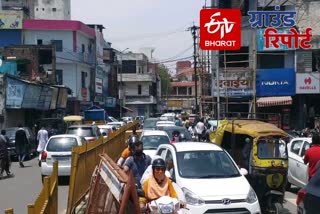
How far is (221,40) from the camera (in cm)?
2886

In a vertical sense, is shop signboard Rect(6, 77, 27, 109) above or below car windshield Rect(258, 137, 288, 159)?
above

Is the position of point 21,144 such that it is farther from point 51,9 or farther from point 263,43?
point 51,9

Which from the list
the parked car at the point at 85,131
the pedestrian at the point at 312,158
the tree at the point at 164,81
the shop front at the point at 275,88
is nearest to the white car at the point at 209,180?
the pedestrian at the point at 312,158

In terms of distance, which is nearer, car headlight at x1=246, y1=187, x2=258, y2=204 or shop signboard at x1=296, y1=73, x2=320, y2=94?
car headlight at x1=246, y1=187, x2=258, y2=204

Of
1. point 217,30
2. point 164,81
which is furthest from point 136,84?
point 217,30

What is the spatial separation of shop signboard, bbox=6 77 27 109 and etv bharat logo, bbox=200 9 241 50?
13096mm

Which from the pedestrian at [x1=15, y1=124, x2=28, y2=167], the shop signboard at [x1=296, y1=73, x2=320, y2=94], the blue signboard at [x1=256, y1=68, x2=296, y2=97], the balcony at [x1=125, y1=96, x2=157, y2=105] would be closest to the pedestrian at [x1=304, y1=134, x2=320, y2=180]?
the pedestrian at [x1=15, y1=124, x2=28, y2=167]

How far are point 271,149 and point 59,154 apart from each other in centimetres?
849

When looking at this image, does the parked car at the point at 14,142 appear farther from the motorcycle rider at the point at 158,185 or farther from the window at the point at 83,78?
the window at the point at 83,78

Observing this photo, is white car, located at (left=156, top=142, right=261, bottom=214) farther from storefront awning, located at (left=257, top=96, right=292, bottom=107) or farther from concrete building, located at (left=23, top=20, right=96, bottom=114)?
concrete building, located at (left=23, top=20, right=96, bottom=114)

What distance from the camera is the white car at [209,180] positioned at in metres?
→ 9.62

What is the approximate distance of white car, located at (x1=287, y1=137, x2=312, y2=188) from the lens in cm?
1520

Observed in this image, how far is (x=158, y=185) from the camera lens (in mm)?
7902

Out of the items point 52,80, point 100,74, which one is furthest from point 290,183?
point 100,74
